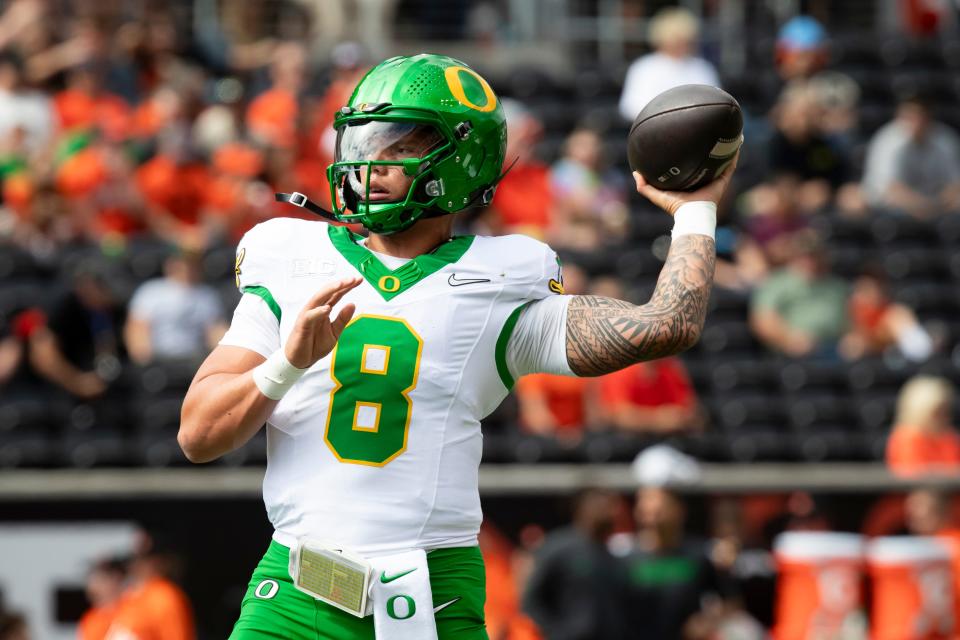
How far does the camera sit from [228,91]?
38.9ft

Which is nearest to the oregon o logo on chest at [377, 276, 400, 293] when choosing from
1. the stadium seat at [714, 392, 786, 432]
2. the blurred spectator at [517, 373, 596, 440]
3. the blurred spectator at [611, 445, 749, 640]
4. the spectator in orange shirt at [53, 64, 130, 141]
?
the blurred spectator at [611, 445, 749, 640]

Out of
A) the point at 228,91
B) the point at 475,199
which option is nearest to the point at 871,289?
the point at 228,91

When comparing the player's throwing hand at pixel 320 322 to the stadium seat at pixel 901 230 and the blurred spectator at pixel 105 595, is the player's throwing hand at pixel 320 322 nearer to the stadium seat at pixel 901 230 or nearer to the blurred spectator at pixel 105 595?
the blurred spectator at pixel 105 595

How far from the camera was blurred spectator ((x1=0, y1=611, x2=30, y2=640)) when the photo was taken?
7.59m

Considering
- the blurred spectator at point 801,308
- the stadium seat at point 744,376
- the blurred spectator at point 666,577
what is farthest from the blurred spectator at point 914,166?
the blurred spectator at point 666,577

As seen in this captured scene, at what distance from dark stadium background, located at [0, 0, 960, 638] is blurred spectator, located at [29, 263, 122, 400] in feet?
0.39

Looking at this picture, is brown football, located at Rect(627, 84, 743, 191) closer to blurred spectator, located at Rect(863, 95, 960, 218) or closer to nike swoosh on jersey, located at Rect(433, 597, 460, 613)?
nike swoosh on jersey, located at Rect(433, 597, 460, 613)

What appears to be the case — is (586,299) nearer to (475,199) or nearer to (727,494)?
(475,199)

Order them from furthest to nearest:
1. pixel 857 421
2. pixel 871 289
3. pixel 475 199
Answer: pixel 871 289, pixel 857 421, pixel 475 199

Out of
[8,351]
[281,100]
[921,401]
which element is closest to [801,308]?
[921,401]

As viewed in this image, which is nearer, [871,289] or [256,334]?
[256,334]

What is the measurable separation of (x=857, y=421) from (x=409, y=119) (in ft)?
23.9

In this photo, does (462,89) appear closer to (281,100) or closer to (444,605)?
(444,605)

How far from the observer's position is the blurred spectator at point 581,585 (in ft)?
26.9
